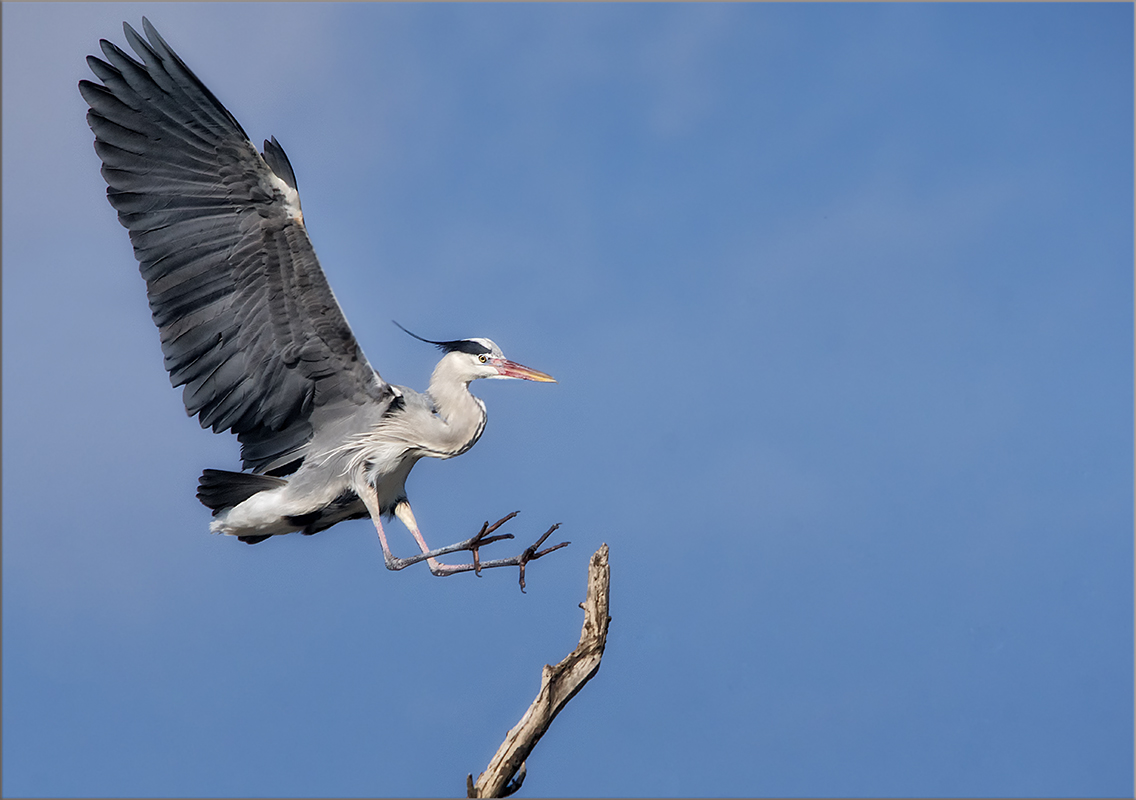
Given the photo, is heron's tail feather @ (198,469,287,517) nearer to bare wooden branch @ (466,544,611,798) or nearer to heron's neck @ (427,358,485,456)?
heron's neck @ (427,358,485,456)

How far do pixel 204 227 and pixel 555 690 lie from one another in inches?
132

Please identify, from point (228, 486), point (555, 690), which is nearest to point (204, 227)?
point (228, 486)

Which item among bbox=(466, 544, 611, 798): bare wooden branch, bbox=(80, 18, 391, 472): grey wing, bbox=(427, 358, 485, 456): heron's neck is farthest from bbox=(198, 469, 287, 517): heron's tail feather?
bbox=(466, 544, 611, 798): bare wooden branch

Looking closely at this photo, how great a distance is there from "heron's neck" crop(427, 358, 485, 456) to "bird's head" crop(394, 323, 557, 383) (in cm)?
4

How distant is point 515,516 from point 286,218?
7.19 ft

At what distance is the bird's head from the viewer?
723 centimetres

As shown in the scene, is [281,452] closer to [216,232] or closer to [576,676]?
[216,232]

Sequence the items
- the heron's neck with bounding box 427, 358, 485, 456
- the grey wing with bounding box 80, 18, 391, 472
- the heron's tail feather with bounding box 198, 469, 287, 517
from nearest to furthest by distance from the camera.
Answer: the grey wing with bounding box 80, 18, 391, 472 < the heron's tail feather with bounding box 198, 469, 287, 517 < the heron's neck with bounding box 427, 358, 485, 456

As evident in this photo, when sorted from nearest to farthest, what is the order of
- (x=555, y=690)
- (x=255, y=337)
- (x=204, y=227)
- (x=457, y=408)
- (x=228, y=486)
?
(x=555, y=690), (x=204, y=227), (x=255, y=337), (x=228, y=486), (x=457, y=408)

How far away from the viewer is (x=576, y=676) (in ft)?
19.3

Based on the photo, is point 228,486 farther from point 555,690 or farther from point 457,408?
point 555,690

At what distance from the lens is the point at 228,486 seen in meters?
6.97

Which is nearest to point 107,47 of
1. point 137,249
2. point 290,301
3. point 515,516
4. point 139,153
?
point 139,153

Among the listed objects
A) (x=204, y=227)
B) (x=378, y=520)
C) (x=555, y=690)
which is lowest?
(x=555, y=690)
